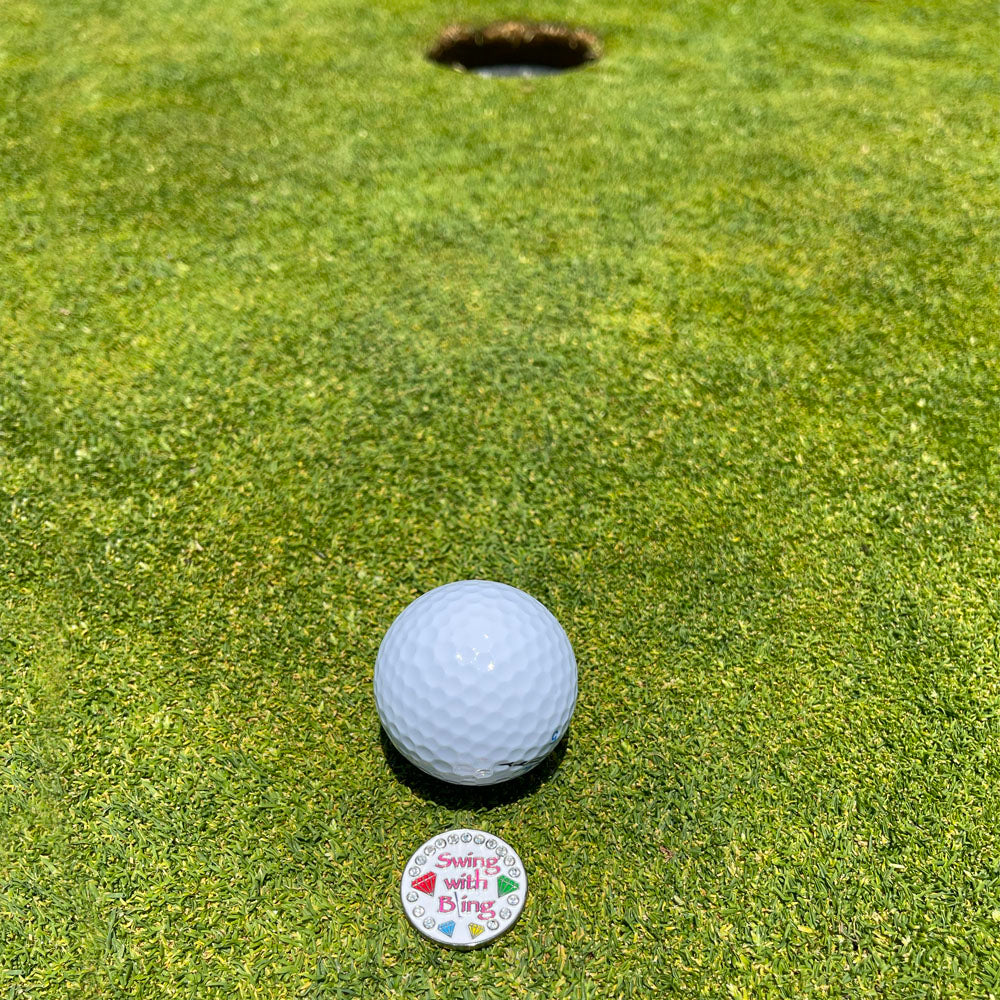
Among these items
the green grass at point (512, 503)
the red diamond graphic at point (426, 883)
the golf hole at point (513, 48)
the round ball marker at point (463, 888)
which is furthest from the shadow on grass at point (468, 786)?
the golf hole at point (513, 48)

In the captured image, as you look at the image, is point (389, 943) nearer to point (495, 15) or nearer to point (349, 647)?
point (349, 647)

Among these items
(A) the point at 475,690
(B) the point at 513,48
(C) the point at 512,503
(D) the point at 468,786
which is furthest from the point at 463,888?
(B) the point at 513,48

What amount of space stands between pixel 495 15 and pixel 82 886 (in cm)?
643

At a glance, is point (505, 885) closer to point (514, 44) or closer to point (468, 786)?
point (468, 786)

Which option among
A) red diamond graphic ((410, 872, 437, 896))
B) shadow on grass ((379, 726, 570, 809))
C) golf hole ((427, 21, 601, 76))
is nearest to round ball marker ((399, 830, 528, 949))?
red diamond graphic ((410, 872, 437, 896))

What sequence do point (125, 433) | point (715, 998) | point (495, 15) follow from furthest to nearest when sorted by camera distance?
point (495, 15) < point (125, 433) < point (715, 998)

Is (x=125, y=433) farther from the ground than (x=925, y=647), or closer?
farther from the ground

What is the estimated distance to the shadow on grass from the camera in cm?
261

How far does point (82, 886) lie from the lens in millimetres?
2408

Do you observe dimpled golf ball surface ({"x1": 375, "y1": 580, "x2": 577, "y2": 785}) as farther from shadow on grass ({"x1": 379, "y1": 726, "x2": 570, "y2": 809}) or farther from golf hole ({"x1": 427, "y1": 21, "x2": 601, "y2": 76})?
golf hole ({"x1": 427, "y1": 21, "x2": 601, "y2": 76})

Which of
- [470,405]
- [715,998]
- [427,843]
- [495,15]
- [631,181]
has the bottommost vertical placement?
[715,998]

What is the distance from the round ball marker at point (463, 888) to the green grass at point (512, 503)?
0.07m

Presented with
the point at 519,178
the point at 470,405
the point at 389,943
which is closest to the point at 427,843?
the point at 389,943

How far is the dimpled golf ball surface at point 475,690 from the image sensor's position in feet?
7.88
